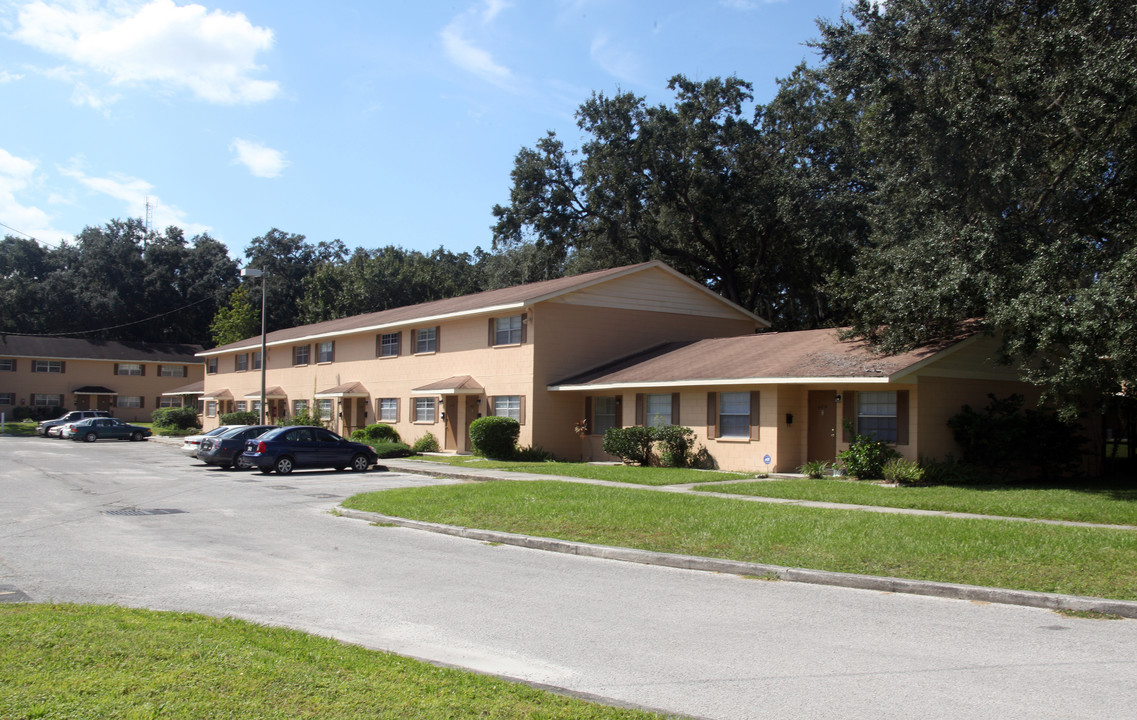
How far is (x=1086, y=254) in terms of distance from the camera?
17.5 metres

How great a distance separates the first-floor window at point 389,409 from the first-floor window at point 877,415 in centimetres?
2070

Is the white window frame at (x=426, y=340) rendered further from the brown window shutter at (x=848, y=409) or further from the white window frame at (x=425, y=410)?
the brown window shutter at (x=848, y=409)

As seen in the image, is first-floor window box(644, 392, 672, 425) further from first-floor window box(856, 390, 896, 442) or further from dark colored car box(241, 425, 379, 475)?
dark colored car box(241, 425, 379, 475)

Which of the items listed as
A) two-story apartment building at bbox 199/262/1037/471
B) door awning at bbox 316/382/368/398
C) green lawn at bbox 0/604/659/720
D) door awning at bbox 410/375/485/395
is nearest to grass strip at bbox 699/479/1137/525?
two-story apartment building at bbox 199/262/1037/471

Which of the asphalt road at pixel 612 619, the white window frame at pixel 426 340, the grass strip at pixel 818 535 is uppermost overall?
A: the white window frame at pixel 426 340

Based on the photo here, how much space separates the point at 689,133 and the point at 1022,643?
3636 cm

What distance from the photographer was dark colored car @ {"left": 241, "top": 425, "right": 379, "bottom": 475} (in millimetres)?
25250

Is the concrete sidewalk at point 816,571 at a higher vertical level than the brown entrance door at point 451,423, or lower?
lower

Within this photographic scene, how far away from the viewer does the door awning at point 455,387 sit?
31.7 meters

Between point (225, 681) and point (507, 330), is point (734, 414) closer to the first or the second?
point (507, 330)

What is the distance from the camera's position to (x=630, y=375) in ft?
91.0

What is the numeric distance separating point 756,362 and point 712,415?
1964mm

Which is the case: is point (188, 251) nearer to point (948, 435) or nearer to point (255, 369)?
point (255, 369)

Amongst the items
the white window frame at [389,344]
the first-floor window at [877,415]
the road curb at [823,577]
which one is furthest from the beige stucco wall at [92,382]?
the road curb at [823,577]
